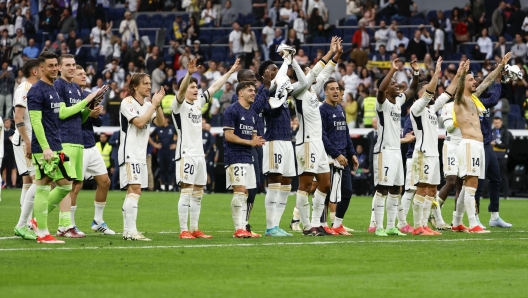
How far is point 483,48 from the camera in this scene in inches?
1287

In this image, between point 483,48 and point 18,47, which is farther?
point 18,47

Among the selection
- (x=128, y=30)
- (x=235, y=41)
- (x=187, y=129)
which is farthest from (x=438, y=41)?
(x=187, y=129)

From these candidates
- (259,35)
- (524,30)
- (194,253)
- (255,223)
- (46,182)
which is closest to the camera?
(194,253)

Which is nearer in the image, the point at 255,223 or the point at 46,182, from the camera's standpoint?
the point at 46,182

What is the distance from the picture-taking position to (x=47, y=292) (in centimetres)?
871

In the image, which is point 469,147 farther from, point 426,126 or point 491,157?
point 491,157

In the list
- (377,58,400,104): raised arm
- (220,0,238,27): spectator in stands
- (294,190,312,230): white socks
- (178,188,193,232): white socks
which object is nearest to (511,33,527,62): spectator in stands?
(220,0,238,27): spectator in stands

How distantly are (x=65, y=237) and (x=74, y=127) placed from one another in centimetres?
161

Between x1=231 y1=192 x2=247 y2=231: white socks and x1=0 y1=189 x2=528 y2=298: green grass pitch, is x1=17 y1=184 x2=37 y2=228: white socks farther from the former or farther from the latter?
x1=231 y1=192 x2=247 y2=231: white socks

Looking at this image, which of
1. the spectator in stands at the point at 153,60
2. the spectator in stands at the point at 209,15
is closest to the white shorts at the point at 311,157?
the spectator in stands at the point at 153,60

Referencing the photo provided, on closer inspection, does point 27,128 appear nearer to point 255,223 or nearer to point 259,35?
point 255,223

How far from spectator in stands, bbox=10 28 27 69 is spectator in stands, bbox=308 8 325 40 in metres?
11.8

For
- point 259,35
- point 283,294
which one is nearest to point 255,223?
point 283,294

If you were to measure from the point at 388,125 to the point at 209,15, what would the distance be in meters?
24.4
